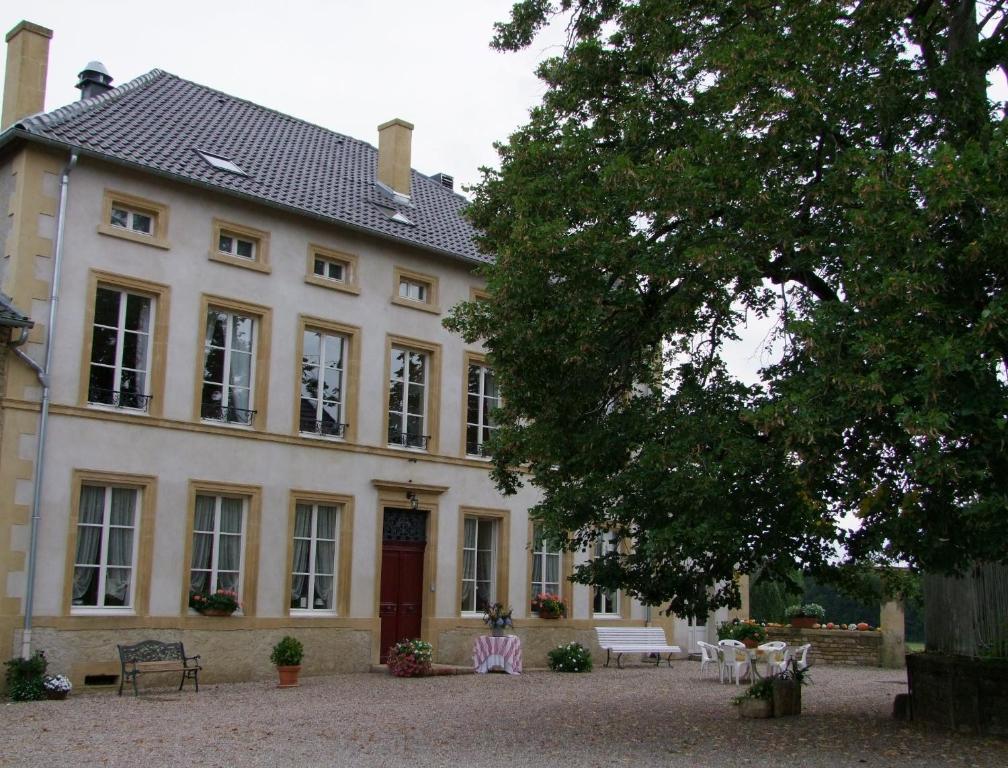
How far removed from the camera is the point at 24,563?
15273 mm

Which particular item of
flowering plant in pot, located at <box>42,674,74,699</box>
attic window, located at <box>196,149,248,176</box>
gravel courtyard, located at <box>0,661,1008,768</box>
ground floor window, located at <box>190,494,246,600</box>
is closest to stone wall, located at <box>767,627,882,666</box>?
gravel courtyard, located at <box>0,661,1008,768</box>

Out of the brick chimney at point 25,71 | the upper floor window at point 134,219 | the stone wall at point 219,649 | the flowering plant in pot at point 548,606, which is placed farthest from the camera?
the flowering plant in pot at point 548,606

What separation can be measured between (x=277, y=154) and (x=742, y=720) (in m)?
13.9

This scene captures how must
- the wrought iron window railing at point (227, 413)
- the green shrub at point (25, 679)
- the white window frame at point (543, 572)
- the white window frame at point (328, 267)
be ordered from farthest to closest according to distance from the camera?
the white window frame at point (543, 572)
the white window frame at point (328, 267)
the wrought iron window railing at point (227, 413)
the green shrub at point (25, 679)

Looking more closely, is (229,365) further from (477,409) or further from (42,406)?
(477,409)

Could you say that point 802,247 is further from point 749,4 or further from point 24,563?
point 24,563

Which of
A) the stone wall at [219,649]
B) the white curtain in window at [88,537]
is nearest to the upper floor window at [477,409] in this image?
the stone wall at [219,649]

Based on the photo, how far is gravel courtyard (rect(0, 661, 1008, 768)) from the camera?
9.91 m

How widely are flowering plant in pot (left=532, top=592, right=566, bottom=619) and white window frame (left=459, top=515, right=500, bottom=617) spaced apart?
1.01m

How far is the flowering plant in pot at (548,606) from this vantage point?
861 inches

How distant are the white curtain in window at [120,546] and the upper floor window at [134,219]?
12.7 feet

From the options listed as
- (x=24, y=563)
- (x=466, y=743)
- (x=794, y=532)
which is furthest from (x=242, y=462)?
(x=794, y=532)

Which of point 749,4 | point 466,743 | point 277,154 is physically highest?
point 277,154

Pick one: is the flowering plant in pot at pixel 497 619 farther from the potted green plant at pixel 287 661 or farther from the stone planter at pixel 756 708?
the stone planter at pixel 756 708
